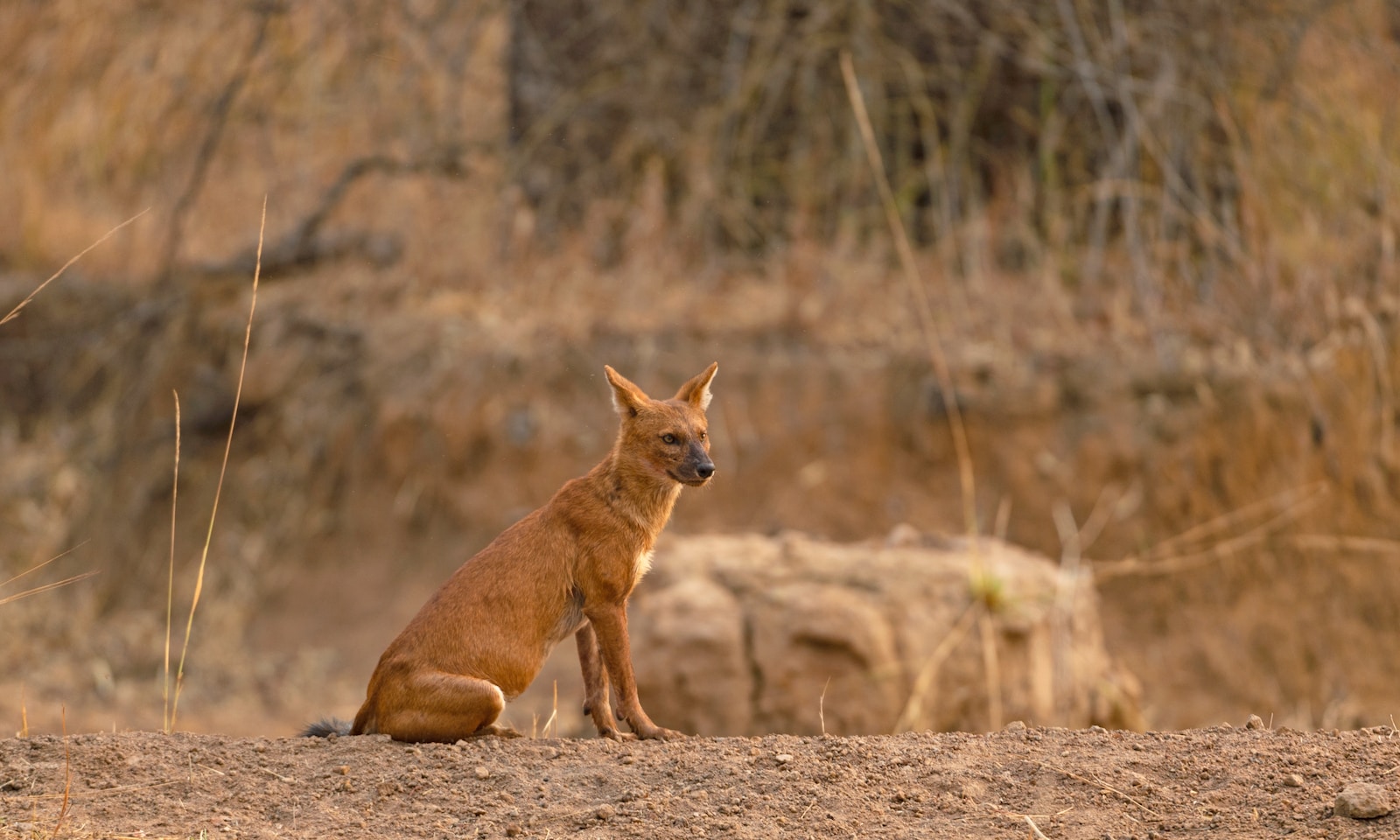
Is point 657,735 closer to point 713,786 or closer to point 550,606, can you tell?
point 550,606

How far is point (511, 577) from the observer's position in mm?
4715

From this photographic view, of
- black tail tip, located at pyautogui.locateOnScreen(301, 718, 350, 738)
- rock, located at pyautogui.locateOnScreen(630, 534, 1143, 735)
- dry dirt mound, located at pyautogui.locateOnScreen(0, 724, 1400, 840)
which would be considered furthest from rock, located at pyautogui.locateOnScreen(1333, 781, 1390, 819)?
rock, located at pyautogui.locateOnScreen(630, 534, 1143, 735)

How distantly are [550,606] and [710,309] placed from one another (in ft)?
25.3

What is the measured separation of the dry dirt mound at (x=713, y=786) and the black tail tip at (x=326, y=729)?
0.18 metres

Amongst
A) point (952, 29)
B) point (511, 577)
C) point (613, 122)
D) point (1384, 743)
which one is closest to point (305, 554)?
point (613, 122)

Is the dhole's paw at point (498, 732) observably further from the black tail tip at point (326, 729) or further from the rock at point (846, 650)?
the rock at point (846, 650)

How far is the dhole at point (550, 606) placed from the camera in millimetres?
4590

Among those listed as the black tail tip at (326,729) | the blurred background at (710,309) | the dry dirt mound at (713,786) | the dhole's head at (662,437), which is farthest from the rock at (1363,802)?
the blurred background at (710,309)

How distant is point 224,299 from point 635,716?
9.65 meters

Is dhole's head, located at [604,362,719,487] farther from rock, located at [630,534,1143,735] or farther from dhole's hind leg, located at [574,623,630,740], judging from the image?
rock, located at [630,534,1143,735]

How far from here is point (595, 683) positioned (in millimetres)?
4977

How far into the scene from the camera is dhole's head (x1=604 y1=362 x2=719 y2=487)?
4.91 m

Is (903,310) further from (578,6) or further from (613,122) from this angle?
(578,6)

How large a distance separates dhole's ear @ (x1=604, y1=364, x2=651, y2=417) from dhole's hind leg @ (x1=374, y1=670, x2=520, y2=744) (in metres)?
1.08
